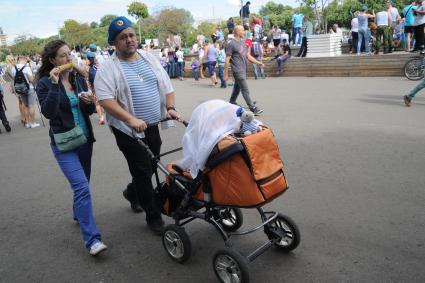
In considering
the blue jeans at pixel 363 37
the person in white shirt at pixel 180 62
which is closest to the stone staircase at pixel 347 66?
the blue jeans at pixel 363 37

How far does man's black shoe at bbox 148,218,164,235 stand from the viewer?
4.15 m

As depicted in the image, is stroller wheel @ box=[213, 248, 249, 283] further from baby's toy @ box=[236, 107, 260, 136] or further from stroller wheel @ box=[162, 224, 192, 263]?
baby's toy @ box=[236, 107, 260, 136]

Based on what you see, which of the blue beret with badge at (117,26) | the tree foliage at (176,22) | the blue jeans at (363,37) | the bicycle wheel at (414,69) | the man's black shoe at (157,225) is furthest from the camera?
the tree foliage at (176,22)

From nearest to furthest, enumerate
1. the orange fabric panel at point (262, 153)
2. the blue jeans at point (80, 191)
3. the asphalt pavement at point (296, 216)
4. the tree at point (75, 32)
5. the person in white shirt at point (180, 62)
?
the orange fabric panel at point (262, 153) → the asphalt pavement at point (296, 216) → the blue jeans at point (80, 191) → the person in white shirt at point (180, 62) → the tree at point (75, 32)

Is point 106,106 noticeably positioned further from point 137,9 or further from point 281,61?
point 137,9

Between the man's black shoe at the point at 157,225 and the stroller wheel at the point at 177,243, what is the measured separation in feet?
1.49

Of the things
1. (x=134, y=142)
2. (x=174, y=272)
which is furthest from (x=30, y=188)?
(x=174, y=272)

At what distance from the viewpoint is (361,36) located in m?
16.5

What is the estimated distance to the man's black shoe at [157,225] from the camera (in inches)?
163

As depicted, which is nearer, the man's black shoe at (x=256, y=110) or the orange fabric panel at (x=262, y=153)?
the orange fabric panel at (x=262, y=153)

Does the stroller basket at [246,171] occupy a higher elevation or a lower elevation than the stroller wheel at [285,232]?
higher

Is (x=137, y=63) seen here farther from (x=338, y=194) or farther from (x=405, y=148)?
(x=405, y=148)

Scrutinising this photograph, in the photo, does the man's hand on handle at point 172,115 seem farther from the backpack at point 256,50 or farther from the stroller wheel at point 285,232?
the backpack at point 256,50

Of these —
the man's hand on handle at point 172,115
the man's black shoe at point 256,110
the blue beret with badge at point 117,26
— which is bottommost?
the man's black shoe at point 256,110
